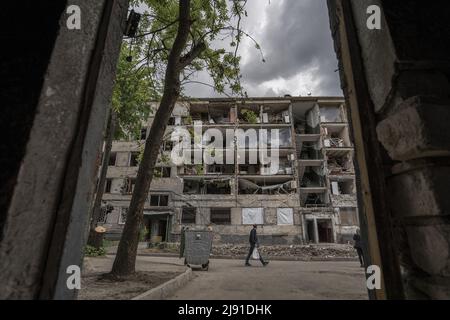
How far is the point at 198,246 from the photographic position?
8961 mm

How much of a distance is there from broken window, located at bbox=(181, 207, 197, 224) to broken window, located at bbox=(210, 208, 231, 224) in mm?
1702

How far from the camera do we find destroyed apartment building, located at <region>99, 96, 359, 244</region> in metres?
24.6

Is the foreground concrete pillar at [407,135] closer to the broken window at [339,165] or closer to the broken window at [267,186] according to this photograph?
the broken window at [267,186]

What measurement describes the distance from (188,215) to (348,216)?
14786 millimetres

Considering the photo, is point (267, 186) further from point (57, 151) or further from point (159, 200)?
point (57, 151)

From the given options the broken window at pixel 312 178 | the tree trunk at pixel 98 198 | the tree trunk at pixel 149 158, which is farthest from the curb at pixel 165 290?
the broken window at pixel 312 178

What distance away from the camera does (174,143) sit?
2775 cm

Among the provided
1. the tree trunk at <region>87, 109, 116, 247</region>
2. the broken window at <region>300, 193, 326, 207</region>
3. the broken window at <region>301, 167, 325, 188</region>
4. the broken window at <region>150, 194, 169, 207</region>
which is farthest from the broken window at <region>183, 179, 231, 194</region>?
the tree trunk at <region>87, 109, 116, 247</region>

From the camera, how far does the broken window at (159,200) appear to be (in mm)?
25781

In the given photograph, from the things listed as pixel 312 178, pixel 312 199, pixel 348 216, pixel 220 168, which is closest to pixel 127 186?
pixel 220 168

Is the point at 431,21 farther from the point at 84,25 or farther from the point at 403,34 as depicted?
the point at 84,25

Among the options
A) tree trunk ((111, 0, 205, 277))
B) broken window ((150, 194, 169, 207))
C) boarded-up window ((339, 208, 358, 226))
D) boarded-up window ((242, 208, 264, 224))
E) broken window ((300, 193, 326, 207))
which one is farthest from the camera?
broken window ((300, 193, 326, 207))

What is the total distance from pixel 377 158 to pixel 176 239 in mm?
24514

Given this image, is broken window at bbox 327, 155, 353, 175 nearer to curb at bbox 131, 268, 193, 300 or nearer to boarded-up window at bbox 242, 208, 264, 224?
boarded-up window at bbox 242, 208, 264, 224
